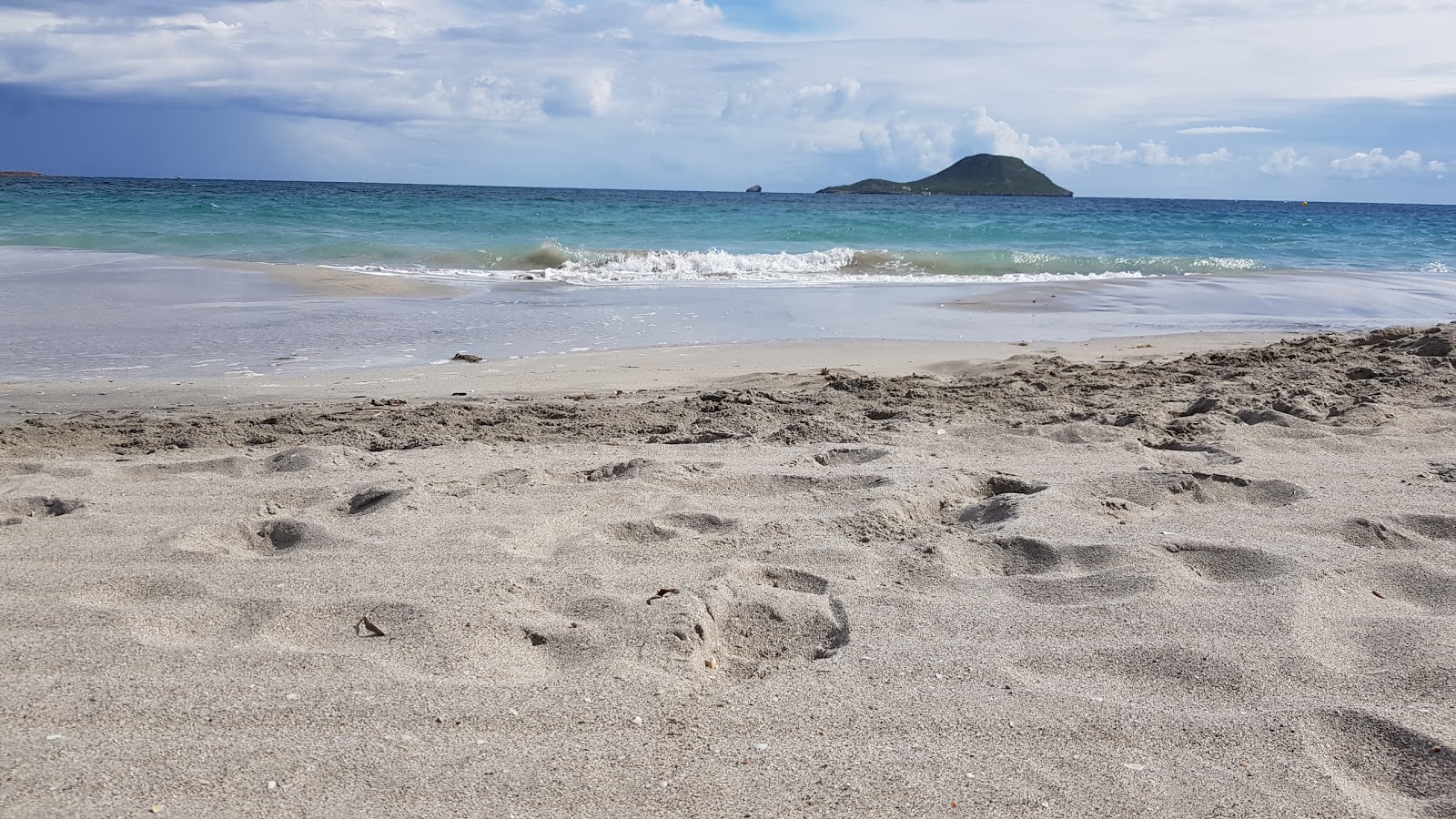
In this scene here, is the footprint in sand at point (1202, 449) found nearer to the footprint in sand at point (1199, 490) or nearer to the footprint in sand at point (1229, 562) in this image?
the footprint in sand at point (1199, 490)

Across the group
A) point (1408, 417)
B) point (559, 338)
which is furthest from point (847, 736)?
point (559, 338)

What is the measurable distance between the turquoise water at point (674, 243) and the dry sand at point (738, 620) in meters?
10.1

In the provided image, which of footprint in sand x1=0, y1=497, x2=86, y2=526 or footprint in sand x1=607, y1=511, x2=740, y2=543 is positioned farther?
footprint in sand x1=0, y1=497, x2=86, y2=526

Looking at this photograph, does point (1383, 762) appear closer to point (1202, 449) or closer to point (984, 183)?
point (1202, 449)

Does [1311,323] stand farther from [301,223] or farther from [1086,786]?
[301,223]

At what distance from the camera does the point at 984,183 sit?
89.2 m

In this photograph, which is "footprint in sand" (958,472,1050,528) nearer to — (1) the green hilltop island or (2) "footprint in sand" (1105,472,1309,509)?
(2) "footprint in sand" (1105,472,1309,509)

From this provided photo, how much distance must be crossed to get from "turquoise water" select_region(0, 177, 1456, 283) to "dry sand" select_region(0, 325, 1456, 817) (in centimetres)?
1011

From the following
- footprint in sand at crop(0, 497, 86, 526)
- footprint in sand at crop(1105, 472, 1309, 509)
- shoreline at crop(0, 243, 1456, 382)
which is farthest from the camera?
shoreline at crop(0, 243, 1456, 382)

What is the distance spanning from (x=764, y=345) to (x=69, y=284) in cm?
750

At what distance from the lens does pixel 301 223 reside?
21.8m

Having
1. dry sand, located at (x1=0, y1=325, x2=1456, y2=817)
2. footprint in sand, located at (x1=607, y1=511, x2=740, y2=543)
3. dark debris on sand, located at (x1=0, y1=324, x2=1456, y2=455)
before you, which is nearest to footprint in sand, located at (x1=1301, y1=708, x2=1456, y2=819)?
dry sand, located at (x1=0, y1=325, x2=1456, y2=817)

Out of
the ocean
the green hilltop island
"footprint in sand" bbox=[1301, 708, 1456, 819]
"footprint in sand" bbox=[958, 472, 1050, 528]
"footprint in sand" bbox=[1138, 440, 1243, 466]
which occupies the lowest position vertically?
"footprint in sand" bbox=[1301, 708, 1456, 819]

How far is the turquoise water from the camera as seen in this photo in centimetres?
1622
